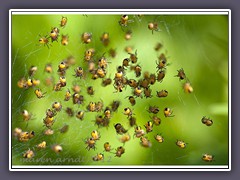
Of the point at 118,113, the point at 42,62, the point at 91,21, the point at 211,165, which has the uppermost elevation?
the point at 91,21

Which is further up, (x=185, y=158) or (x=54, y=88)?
(x=54, y=88)

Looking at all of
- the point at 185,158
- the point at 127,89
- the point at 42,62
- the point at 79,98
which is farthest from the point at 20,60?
the point at 185,158

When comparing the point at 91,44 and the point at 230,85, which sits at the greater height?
the point at 91,44

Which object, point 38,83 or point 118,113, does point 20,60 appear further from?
point 118,113

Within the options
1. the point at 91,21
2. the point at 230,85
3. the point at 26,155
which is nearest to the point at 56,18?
the point at 91,21

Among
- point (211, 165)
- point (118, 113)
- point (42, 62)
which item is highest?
point (42, 62)

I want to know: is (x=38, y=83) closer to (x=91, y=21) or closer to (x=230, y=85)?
(x=91, y=21)
